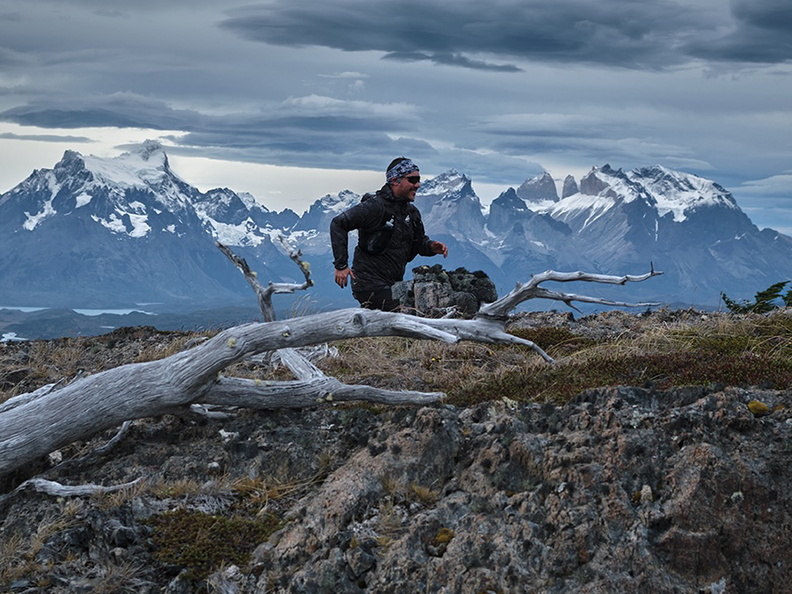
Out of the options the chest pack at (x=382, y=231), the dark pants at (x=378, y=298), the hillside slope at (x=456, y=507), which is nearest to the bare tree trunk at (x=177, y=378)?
the hillside slope at (x=456, y=507)

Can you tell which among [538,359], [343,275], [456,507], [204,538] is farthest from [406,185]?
[204,538]

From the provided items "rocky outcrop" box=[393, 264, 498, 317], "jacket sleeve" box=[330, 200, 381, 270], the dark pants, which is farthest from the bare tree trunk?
"rocky outcrop" box=[393, 264, 498, 317]

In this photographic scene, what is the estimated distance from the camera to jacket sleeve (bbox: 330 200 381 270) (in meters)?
11.3

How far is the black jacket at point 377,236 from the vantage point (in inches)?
456

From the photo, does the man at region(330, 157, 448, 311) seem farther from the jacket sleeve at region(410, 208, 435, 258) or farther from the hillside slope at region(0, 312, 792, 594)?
the hillside slope at region(0, 312, 792, 594)

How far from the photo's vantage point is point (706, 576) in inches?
201

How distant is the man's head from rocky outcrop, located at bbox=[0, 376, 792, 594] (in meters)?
5.31

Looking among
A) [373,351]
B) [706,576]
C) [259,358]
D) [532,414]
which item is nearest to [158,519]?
[532,414]

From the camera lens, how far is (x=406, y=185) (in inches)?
465

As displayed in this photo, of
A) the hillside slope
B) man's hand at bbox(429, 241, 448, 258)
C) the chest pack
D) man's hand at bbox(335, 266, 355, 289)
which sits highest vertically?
the chest pack

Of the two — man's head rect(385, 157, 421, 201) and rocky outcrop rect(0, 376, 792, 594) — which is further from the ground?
man's head rect(385, 157, 421, 201)

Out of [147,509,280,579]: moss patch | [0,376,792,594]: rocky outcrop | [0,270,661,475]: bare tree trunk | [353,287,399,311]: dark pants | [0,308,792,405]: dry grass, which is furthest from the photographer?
[353,287,399,311]: dark pants

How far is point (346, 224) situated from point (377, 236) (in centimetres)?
81

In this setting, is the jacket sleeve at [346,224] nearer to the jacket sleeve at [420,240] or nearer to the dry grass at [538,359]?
the jacket sleeve at [420,240]
